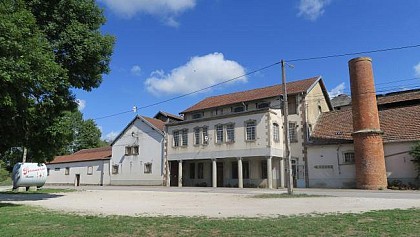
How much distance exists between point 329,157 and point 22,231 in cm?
2915

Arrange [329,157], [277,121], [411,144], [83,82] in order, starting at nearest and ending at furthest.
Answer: [83,82]
[411,144]
[329,157]
[277,121]

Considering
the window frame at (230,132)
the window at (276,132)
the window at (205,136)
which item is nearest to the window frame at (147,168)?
the window at (205,136)

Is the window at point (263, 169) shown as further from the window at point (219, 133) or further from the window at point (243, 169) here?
the window at point (219, 133)

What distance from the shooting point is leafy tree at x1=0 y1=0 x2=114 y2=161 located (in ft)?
44.6

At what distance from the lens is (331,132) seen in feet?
116

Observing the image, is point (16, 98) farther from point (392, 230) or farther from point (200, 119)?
point (200, 119)

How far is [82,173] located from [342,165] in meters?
36.9

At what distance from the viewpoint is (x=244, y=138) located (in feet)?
119

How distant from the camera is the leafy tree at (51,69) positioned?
13.6 m

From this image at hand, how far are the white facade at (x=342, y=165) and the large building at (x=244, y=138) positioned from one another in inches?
47.5

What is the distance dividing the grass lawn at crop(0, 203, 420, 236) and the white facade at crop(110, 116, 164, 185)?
110ft

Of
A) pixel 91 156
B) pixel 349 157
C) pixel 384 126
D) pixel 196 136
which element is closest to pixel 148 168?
pixel 196 136

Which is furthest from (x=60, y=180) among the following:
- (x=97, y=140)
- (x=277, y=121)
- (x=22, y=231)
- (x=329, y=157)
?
(x=22, y=231)

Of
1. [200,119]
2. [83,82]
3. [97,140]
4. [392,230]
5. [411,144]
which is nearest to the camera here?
[392,230]
